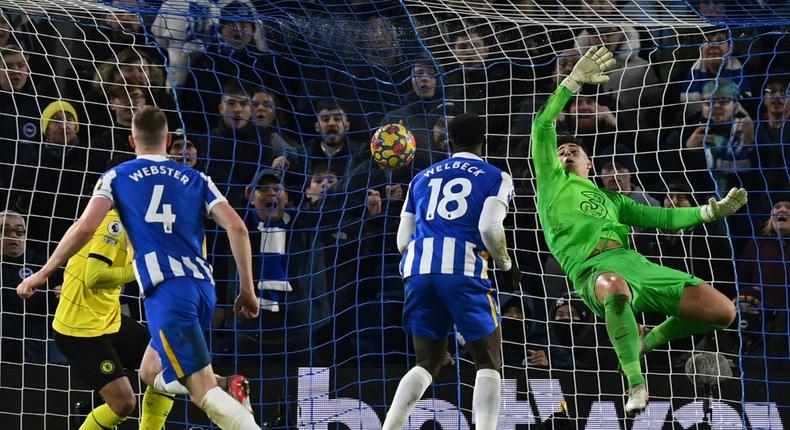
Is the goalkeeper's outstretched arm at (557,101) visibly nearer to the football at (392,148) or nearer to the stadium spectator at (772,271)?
the football at (392,148)

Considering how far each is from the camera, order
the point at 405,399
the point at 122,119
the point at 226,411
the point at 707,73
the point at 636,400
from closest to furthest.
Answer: the point at 226,411 < the point at 405,399 < the point at 636,400 < the point at 122,119 < the point at 707,73

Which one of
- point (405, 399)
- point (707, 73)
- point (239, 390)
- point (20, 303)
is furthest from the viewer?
point (707, 73)

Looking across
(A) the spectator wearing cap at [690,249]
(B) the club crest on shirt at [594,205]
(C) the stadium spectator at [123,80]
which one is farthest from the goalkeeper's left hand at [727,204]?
(C) the stadium spectator at [123,80]

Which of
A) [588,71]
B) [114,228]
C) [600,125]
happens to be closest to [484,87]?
[600,125]

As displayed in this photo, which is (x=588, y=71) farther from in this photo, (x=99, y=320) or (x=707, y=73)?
(x=99, y=320)

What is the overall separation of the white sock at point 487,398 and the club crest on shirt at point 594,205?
1.53 metres

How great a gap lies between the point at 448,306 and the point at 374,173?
10.6 feet

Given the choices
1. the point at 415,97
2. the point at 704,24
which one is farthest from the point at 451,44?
the point at 704,24

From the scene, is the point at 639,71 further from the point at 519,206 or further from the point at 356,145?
the point at 356,145

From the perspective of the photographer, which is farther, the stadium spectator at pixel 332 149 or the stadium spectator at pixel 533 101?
the stadium spectator at pixel 533 101

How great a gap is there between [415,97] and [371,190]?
0.81m

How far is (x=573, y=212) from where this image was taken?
7156mm

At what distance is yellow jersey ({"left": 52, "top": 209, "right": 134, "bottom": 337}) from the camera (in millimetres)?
7109

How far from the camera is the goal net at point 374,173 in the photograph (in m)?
8.16
